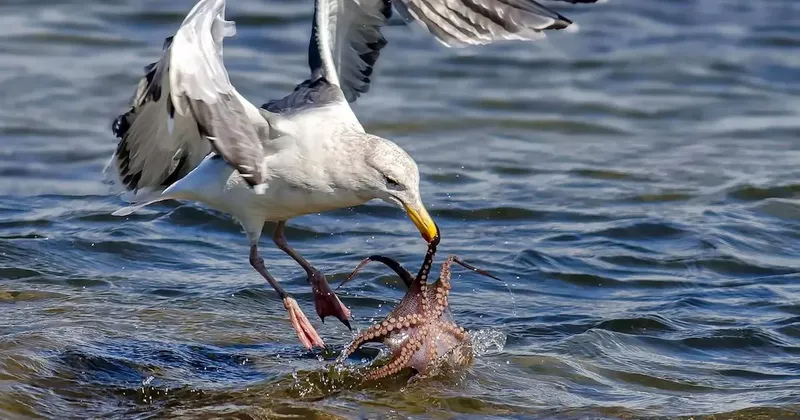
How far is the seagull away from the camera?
5.17 meters

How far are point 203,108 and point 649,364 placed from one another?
228cm

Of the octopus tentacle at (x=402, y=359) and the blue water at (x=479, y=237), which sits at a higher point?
the octopus tentacle at (x=402, y=359)

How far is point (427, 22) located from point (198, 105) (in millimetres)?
1850

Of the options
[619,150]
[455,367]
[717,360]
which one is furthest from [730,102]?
[455,367]

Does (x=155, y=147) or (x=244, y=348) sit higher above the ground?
(x=155, y=147)

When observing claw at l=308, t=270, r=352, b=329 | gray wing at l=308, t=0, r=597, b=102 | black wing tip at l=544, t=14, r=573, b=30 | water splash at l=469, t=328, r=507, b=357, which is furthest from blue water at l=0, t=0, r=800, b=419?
black wing tip at l=544, t=14, r=573, b=30

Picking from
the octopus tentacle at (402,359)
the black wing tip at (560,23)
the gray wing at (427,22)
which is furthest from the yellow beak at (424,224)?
the black wing tip at (560,23)

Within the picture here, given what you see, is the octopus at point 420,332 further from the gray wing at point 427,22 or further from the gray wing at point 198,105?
the gray wing at point 427,22

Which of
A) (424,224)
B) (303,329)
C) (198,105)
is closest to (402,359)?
(424,224)

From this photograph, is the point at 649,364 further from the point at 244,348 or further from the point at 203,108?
the point at 203,108

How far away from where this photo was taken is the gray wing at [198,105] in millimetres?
5074

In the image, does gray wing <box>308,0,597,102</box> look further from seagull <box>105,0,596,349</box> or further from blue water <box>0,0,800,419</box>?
blue water <box>0,0,800,419</box>

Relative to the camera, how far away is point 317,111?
6.01 meters

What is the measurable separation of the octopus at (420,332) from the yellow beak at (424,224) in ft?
0.11
